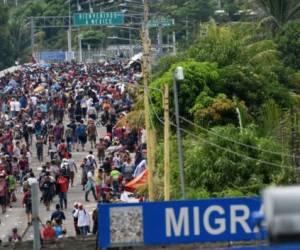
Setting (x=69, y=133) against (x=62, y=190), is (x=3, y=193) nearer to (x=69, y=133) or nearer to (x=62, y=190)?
(x=62, y=190)

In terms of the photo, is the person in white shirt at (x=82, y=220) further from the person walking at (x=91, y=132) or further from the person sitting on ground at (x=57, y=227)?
the person walking at (x=91, y=132)

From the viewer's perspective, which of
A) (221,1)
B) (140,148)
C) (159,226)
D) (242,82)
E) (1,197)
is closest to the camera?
(159,226)

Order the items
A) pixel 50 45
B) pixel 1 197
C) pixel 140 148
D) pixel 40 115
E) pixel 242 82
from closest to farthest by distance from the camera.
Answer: pixel 1 197 → pixel 242 82 → pixel 140 148 → pixel 40 115 → pixel 50 45

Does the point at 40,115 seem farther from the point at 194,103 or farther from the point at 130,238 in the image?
the point at 130,238

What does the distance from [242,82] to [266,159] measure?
30.2 ft

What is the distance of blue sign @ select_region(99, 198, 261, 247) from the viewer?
14375mm

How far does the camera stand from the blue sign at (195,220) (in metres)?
14.4

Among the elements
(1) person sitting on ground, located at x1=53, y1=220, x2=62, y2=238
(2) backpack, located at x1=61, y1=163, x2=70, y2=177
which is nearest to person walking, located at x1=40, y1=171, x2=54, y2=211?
(2) backpack, located at x1=61, y1=163, x2=70, y2=177

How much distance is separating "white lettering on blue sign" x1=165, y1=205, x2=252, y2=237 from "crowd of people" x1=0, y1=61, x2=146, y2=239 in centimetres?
878

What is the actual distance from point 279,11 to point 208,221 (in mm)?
36990

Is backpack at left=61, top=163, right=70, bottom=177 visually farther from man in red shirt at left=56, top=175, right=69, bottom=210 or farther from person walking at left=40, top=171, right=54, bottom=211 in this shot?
person walking at left=40, top=171, right=54, bottom=211

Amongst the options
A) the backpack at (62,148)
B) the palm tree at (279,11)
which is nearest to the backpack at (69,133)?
the backpack at (62,148)

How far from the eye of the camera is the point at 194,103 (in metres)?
32.3

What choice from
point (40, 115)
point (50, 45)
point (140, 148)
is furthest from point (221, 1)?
point (140, 148)
